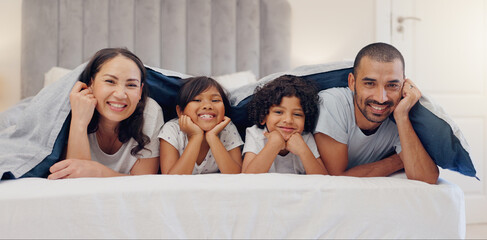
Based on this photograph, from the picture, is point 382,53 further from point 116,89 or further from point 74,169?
point 74,169

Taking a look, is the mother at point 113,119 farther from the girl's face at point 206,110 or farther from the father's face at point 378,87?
the father's face at point 378,87

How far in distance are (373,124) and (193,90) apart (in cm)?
63

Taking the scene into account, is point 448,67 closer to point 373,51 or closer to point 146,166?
point 373,51

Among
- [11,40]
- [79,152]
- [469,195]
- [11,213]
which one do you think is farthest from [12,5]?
[469,195]

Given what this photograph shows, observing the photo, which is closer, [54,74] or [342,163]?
[342,163]

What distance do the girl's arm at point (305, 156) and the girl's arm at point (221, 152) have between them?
0.67ft

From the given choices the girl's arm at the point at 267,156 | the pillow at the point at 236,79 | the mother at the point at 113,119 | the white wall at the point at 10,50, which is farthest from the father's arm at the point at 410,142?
the white wall at the point at 10,50

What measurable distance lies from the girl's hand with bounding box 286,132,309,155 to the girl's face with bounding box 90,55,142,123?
0.52 m

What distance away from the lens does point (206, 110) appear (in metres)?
1.32

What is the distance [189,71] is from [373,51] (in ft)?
4.95

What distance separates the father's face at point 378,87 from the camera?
1.10m

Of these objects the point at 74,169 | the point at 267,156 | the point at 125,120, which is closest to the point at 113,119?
the point at 125,120

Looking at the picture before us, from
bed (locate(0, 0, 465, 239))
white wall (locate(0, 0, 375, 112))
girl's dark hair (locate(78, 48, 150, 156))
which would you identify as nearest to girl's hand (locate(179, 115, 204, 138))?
girl's dark hair (locate(78, 48, 150, 156))

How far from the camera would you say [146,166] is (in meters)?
1.25
